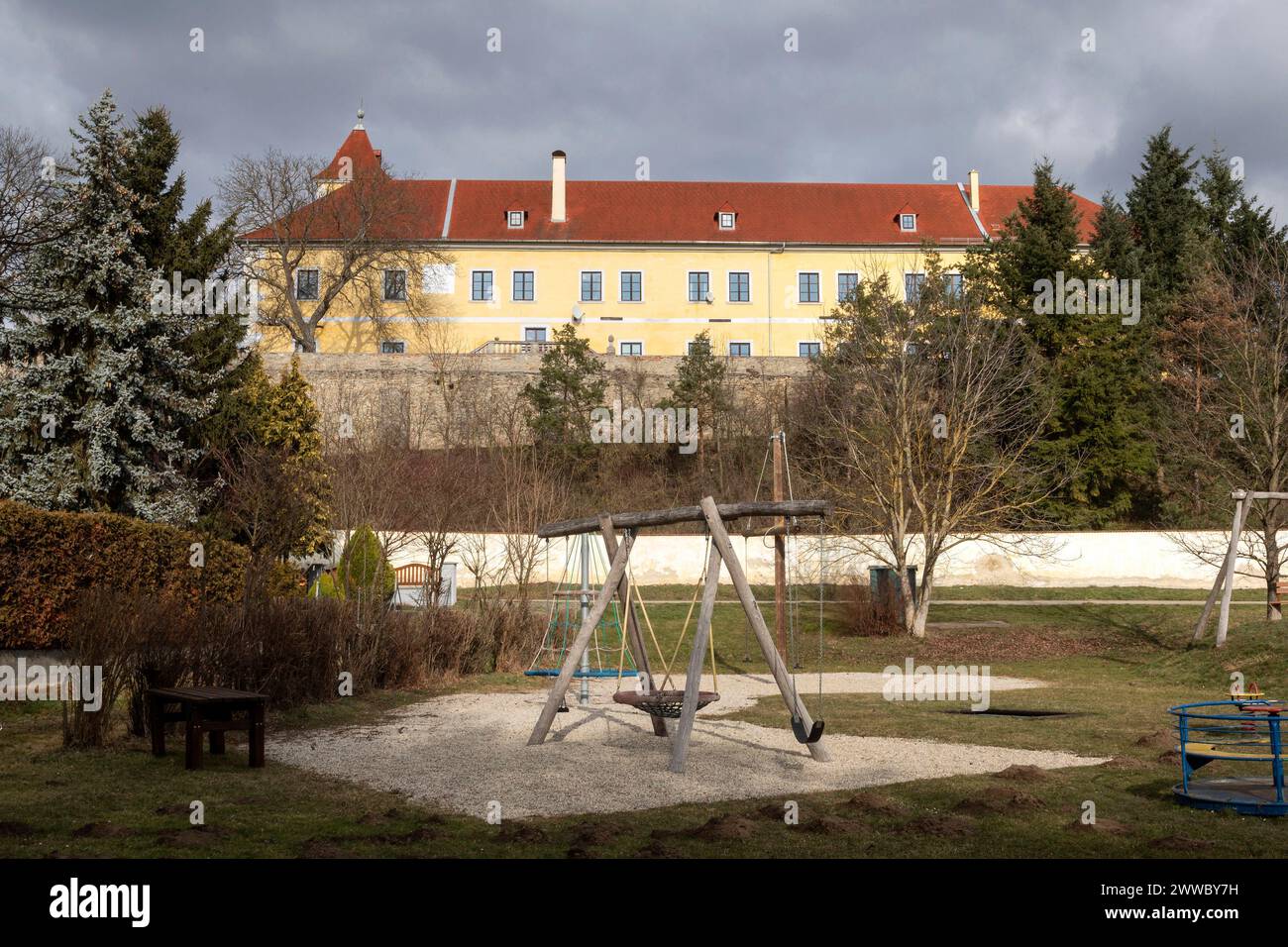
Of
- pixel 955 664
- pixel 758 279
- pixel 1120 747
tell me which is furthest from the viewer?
pixel 758 279

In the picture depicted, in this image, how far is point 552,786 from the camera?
9.36 metres

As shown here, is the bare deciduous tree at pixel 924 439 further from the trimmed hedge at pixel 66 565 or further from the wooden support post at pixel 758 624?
the wooden support post at pixel 758 624

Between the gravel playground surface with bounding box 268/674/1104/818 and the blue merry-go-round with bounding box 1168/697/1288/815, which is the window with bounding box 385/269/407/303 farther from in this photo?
the blue merry-go-round with bounding box 1168/697/1288/815

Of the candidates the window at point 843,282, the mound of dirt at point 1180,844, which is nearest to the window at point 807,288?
the window at point 843,282

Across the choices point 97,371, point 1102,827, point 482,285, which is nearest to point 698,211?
point 482,285

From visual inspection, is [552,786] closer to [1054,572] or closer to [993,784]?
[993,784]

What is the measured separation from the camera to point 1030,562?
30.8 m

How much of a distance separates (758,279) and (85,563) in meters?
Result: 43.6

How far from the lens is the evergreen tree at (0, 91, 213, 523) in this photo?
21344 mm

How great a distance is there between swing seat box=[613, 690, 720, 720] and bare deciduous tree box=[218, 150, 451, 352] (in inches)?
1699

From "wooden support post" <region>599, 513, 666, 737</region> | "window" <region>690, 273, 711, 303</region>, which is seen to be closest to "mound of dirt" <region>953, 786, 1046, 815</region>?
"wooden support post" <region>599, 513, 666, 737</region>

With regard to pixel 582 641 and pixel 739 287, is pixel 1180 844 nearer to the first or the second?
pixel 582 641

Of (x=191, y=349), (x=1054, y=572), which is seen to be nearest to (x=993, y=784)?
(x=191, y=349)

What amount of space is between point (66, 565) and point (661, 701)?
27.4 feet
